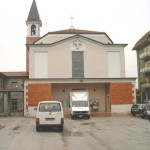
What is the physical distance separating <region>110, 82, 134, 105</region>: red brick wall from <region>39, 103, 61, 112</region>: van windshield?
1755cm

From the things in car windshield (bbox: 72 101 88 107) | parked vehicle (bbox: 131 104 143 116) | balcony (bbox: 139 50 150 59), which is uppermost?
balcony (bbox: 139 50 150 59)

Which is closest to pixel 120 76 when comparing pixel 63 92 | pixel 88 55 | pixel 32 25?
pixel 88 55

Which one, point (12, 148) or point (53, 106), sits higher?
point (53, 106)

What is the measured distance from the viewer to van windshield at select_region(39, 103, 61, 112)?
1623cm

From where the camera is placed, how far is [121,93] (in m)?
33.3

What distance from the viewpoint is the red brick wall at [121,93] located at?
33156 millimetres

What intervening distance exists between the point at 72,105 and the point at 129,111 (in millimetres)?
8999

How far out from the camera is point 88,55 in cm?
3634

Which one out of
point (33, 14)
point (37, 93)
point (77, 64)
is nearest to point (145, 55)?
point (77, 64)

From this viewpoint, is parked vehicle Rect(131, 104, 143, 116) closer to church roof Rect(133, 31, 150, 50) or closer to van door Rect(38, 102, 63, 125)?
van door Rect(38, 102, 63, 125)

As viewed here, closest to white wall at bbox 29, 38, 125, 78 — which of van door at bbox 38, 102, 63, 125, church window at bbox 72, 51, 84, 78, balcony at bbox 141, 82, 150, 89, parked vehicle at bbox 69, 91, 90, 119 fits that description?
church window at bbox 72, 51, 84, 78

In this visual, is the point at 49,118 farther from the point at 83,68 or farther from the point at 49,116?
the point at 83,68

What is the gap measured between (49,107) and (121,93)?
18518 millimetres

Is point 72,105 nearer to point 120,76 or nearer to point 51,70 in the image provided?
point 51,70
